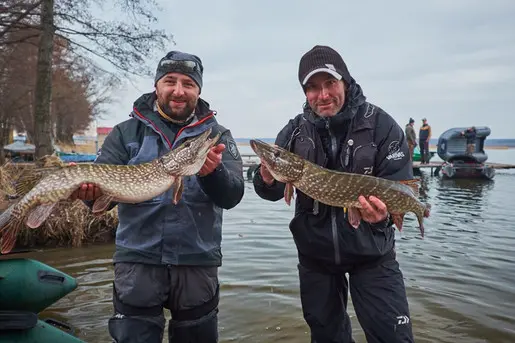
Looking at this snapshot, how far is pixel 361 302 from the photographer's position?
3.08 meters

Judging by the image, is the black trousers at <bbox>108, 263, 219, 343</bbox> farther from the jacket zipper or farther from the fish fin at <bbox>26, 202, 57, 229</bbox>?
the jacket zipper

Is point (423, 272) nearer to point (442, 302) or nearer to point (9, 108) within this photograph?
point (442, 302)

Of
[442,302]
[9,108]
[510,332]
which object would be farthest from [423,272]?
[9,108]

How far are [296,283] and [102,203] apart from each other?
13.0 feet

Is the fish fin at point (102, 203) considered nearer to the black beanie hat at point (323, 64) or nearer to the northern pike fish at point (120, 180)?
the northern pike fish at point (120, 180)

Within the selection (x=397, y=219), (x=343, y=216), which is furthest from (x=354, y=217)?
(x=397, y=219)

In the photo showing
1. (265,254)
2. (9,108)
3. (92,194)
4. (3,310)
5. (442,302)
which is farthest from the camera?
(9,108)

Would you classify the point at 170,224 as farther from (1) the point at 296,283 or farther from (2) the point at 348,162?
(1) the point at 296,283

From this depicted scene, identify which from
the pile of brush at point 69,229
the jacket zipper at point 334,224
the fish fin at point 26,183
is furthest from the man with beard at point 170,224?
the pile of brush at point 69,229

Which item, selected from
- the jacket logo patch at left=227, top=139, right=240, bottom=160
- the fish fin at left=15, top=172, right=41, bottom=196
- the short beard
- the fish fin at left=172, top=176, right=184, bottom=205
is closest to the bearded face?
the short beard

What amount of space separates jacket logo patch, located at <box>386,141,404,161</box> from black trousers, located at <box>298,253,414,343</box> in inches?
32.2

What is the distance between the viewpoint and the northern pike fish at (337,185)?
3.12 metres

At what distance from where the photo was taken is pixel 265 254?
7699 mm

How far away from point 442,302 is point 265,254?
10.7ft
